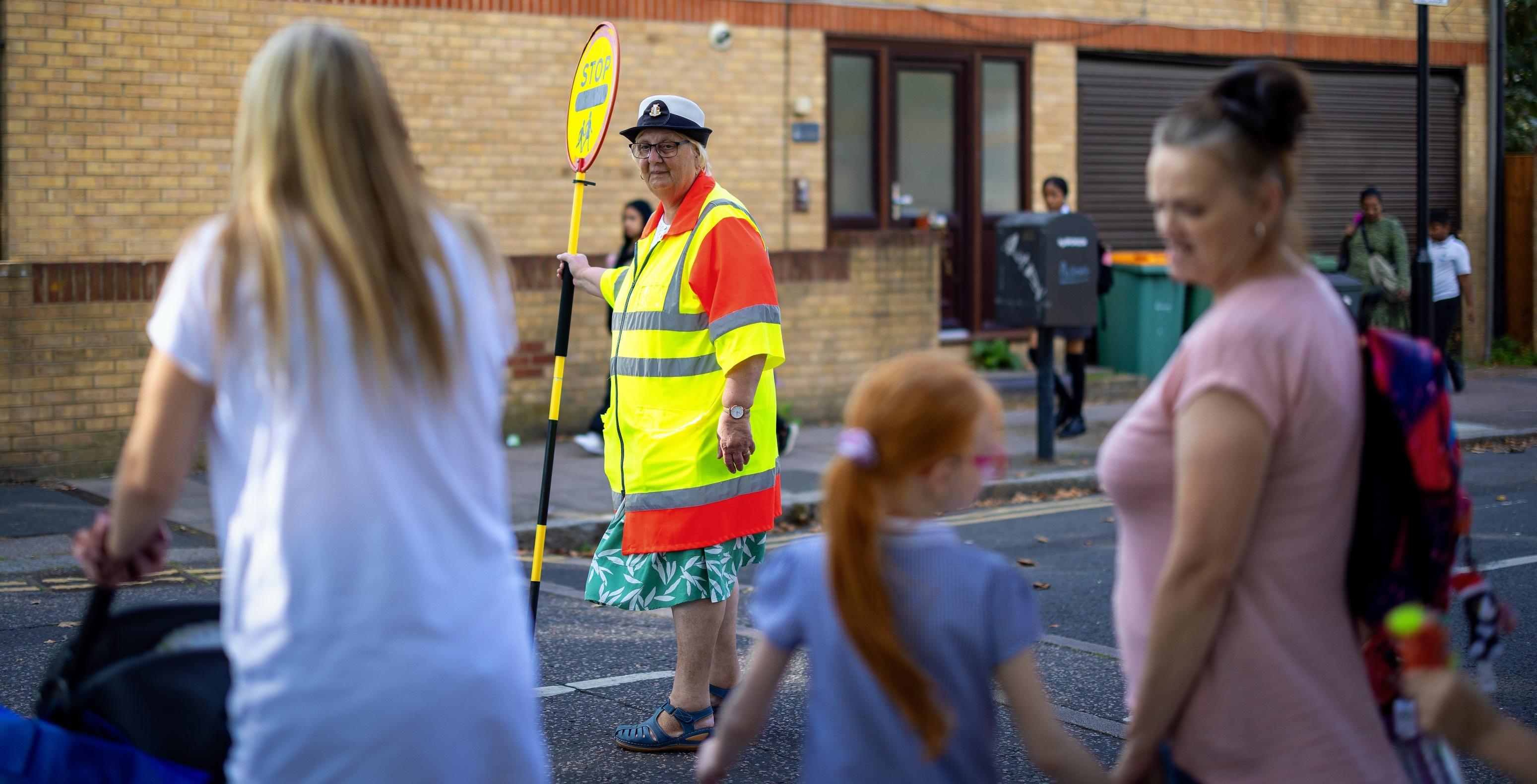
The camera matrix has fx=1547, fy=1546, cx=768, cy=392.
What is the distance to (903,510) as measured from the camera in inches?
90.9

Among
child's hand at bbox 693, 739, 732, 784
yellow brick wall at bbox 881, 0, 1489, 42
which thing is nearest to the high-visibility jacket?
child's hand at bbox 693, 739, 732, 784

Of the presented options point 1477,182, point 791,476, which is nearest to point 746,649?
point 791,476

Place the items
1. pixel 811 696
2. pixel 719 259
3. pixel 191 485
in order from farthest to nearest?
pixel 191 485 → pixel 719 259 → pixel 811 696

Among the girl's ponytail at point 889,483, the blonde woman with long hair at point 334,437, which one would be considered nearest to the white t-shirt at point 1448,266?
the girl's ponytail at point 889,483

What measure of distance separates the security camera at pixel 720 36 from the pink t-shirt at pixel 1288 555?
36.9 feet

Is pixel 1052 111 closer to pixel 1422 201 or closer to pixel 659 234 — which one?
pixel 1422 201

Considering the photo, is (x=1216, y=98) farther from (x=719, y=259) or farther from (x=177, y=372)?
(x=719, y=259)

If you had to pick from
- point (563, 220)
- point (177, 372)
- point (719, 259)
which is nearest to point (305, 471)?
point (177, 372)

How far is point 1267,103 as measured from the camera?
221 cm

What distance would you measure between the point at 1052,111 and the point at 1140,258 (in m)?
1.74

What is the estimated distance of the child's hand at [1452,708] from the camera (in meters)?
2.00

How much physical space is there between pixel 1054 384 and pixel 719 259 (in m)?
8.18

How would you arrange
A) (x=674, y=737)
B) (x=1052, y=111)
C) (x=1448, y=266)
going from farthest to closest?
1. (x=1448, y=266)
2. (x=1052, y=111)
3. (x=674, y=737)

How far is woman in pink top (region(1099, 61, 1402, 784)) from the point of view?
2129 millimetres
